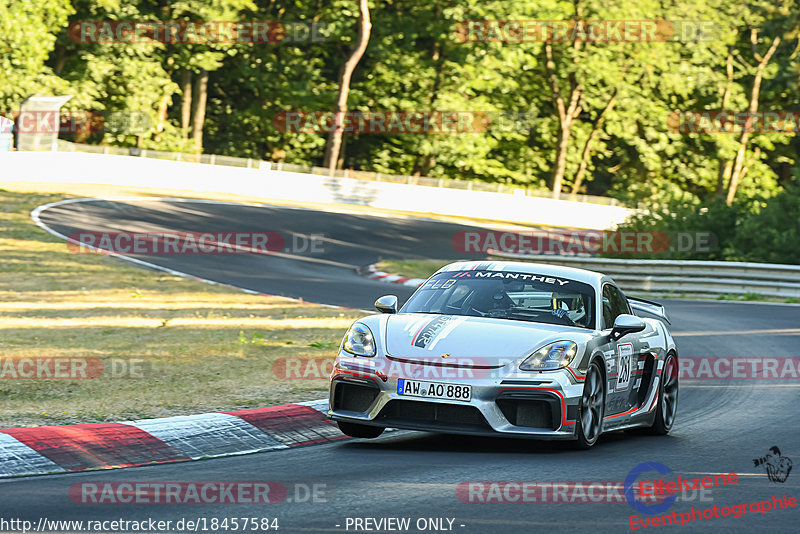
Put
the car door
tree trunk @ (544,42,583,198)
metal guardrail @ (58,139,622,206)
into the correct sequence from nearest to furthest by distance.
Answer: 1. the car door
2. metal guardrail @ (58,139,622,206)
3. tree trunk @ (544,42,583,198)

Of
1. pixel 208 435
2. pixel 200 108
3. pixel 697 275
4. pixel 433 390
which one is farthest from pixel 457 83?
pixel 433 390

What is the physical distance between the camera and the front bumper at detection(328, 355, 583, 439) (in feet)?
23.4

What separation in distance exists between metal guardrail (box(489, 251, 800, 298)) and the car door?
1483cm

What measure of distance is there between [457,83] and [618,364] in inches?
1787

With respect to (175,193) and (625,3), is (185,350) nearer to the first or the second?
(175,193)

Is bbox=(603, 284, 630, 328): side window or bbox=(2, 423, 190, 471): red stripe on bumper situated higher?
bbox=(603, 284, 630, 328): side window

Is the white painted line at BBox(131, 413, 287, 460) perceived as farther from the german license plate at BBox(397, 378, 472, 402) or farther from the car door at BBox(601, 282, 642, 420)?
the car door at BBox(601, 282, 642, 420)

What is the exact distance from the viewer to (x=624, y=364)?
8.45 metres

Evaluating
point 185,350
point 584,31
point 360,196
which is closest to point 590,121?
point 584,31

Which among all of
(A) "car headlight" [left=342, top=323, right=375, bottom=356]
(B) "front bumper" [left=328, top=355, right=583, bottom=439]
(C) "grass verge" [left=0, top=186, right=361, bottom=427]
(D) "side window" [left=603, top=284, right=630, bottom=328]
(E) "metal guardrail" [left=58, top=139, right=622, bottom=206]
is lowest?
(C) "grass verge" [left=0, top=186, right=361, bottom=427]

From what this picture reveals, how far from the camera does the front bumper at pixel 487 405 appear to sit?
23.4ft

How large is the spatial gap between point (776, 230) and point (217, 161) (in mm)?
22187

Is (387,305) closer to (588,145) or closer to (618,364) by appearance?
(618,364)

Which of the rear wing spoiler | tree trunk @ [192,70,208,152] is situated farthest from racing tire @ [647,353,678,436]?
tree trunk @ [192,70,208,152]
